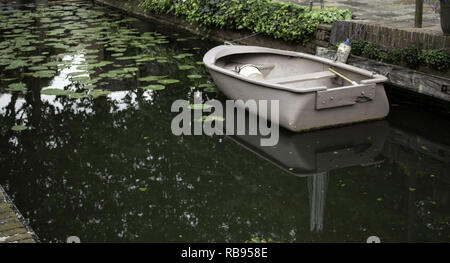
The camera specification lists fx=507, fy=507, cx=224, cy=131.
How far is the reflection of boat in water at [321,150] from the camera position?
4.41 meters

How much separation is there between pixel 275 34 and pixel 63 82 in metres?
3.31

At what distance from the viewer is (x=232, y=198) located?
3.97 m

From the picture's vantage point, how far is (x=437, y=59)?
5586mm

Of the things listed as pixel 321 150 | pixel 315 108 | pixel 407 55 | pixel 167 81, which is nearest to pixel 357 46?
pixel 407 55

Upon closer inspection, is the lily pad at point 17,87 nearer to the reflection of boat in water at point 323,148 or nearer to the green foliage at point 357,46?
the reflection of boat in water at point 323,148

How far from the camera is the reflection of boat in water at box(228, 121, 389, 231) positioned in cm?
441

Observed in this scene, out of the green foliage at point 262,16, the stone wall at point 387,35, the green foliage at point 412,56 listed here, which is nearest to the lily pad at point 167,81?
the green foliage at point 262,16

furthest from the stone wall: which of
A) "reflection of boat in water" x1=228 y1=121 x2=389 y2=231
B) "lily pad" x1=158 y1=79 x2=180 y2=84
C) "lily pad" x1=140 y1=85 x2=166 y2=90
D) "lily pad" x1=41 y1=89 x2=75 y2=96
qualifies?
"lily pad" x1=41 y1=89 x2=75 y2=96

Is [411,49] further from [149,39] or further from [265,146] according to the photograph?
[149,39]

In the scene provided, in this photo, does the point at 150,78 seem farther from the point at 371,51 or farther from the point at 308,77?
the point at 371,51

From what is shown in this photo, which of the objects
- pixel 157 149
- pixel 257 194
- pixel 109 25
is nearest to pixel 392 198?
pixel 257 194

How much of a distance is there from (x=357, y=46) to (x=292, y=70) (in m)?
0.90

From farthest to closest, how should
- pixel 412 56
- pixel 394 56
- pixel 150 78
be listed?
pixel 150 78 < pixel 394 56 < pixel 412 56

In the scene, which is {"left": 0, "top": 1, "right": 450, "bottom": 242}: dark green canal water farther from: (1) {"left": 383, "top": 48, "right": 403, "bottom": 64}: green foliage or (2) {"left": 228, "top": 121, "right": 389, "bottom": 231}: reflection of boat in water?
(1) {"left": 383, "top": 48, "right": 403, "bottom": 64}: green foliage
